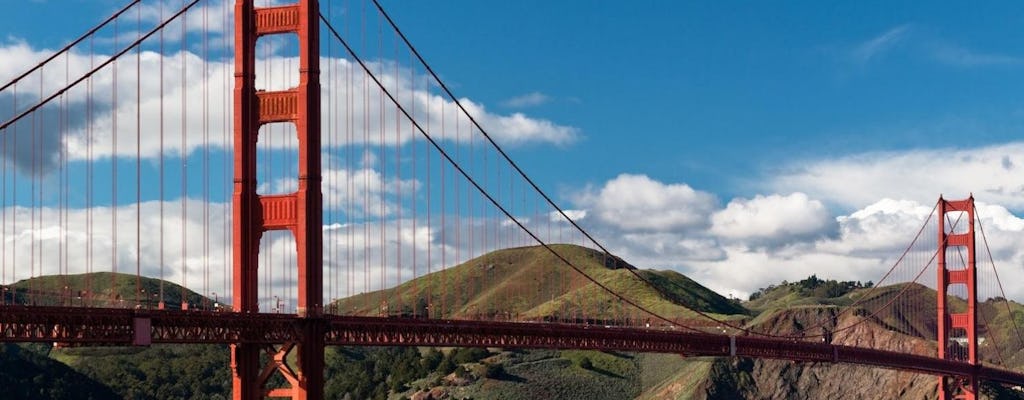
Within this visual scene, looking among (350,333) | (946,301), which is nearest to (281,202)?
(350,333)

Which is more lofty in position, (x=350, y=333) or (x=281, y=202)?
(x=281, y=202)

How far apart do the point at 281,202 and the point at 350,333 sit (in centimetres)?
802

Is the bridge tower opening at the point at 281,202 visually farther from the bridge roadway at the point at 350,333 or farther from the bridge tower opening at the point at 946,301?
the bridge tower opening at the point at 946,301

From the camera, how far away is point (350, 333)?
224ft

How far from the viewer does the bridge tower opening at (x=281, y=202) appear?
62.3 meters

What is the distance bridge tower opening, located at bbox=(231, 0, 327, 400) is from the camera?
2454 inches

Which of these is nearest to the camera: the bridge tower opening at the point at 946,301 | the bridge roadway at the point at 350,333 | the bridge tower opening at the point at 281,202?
the bridge roadway at the point at 350,333

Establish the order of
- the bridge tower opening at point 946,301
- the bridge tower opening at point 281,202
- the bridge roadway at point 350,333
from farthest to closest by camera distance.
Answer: the bridge tower opening at point 946,301, the bridge tower opening at point 281,202, the bridge roadway at point 350,333

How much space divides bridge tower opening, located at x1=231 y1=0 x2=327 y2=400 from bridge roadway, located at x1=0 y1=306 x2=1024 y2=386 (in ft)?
3.55

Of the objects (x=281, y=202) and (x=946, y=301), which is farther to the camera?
(x=946, y=301)

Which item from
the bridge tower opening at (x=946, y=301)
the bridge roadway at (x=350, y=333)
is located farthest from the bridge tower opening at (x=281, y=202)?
the bridge tower opening at (x=946, y=301)

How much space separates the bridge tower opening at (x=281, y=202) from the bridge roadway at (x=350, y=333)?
3.55 ft

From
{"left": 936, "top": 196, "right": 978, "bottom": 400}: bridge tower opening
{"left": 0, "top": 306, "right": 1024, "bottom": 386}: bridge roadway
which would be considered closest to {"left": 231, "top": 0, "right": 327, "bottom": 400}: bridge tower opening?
{"left": 0, "top": 306, "right": 1024, "bottom": 386}: bridge roadway

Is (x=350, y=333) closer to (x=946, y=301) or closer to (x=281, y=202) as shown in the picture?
(x=281, y=202)
